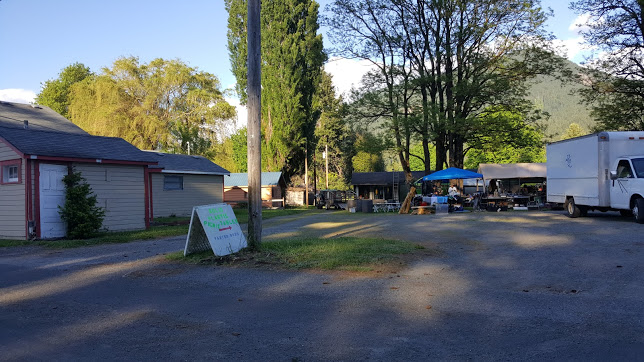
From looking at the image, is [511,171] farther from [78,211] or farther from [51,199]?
[51,199]

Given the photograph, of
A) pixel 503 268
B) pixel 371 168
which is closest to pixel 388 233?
pixel 503 268

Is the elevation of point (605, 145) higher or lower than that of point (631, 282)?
higher

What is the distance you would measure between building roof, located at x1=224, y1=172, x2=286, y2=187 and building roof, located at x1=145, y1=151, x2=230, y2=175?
11.1 m

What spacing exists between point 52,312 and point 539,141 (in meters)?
32.7

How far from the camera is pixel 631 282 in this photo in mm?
6773

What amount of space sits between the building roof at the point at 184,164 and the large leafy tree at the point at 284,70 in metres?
13.6

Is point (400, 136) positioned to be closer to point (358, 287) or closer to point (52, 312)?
point (358, 287)

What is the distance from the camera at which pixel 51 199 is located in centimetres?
1509

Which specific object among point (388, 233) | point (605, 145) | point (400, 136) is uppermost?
point (400, 136)

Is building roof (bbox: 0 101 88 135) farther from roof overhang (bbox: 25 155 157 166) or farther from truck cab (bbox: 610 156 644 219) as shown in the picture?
truck cab (bbox: 610 156 644 219)

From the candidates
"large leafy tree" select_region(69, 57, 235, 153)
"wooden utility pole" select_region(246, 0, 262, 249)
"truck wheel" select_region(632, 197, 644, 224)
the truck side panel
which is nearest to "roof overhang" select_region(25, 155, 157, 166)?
"wooden utility pole" select_region(246, 0, 262, 249)

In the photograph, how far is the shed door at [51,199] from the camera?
14828 mm

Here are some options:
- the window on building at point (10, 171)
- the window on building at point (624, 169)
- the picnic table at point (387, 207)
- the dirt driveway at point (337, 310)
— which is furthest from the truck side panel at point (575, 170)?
the window on building at point (10, 171)

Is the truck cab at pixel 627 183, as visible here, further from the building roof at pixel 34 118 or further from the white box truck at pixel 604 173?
the building roof at pixel 34 118
